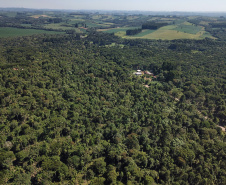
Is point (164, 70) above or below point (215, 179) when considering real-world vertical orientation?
above

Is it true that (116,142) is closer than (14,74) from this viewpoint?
Yes

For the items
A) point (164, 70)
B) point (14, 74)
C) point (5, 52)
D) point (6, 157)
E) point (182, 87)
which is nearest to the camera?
point (6, 157)

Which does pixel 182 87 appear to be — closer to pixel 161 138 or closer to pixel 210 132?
pixel 210 132

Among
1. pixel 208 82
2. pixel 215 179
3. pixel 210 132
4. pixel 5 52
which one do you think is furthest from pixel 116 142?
pixel 5 52

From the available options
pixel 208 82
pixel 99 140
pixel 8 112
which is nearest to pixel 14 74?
pixel 8 112

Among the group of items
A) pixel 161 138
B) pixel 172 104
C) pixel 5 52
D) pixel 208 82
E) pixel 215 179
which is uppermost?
pixel 5 52

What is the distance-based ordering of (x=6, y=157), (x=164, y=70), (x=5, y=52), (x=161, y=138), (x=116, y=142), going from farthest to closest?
(x=5, y=52) → (x=164, y=70) → (x=161, y=138) → (x=116, y=142) → (x=6, y=157)

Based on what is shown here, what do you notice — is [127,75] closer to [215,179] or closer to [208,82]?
[208,82]
